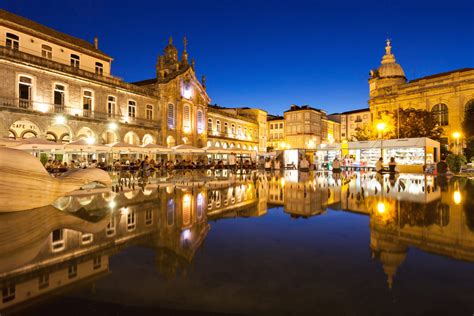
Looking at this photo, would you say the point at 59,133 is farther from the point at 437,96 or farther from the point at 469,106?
the point at 437,96

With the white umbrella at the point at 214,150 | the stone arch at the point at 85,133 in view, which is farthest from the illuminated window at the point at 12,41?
the white umbrella at the point at 214,150

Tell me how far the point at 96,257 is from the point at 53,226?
6.80 ft

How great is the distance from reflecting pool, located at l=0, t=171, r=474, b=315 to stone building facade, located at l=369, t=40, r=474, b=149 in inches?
1564

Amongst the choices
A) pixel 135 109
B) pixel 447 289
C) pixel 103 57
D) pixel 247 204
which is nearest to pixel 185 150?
pixel 135 109

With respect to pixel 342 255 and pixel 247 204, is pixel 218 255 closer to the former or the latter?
pixel 342 255

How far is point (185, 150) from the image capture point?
26.5 m

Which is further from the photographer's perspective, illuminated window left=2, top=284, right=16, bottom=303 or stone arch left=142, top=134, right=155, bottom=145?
stone arch left=142, top=134, right=155, bottom=145

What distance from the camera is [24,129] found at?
23.4 metres

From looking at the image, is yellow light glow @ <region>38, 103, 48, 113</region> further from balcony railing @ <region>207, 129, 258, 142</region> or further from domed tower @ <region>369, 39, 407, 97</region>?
domed tower @ <region>369, 39, 407, 97</region>

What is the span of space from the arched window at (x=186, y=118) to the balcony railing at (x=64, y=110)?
635cm

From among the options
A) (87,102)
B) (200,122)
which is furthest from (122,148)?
(200,122)

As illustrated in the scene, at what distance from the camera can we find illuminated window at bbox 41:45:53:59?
26139mm

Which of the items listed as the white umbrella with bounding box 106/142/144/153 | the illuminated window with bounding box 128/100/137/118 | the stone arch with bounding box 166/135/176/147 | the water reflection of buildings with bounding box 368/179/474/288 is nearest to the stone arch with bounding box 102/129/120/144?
the illuminated window with bounding box 128/100/137/118

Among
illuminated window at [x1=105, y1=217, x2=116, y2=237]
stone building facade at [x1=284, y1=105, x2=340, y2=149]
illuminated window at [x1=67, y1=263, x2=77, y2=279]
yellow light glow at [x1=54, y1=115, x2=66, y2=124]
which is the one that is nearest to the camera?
illuminated window at [x1=67, y1=263, x2=77, y2=279]
